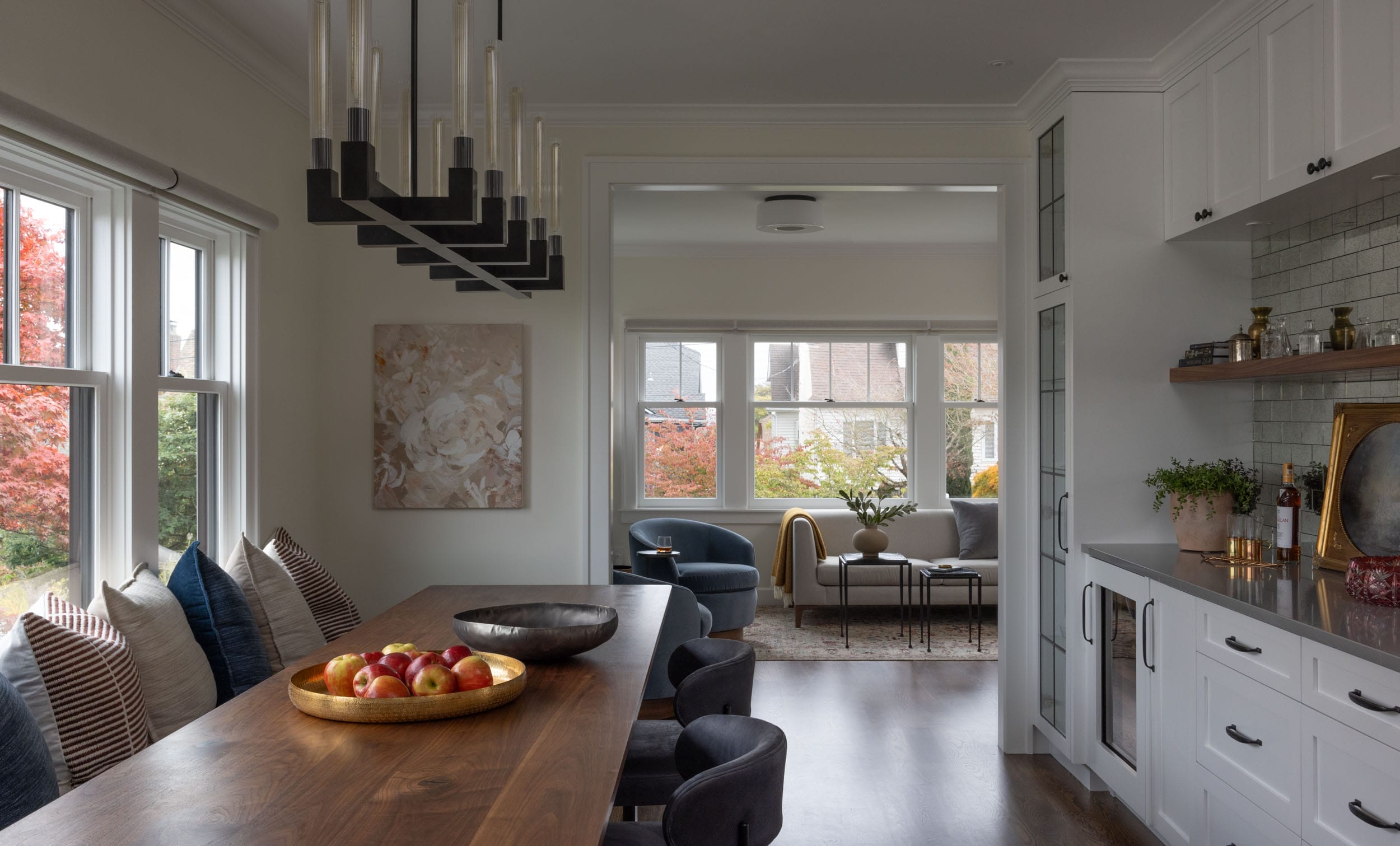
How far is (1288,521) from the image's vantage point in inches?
117

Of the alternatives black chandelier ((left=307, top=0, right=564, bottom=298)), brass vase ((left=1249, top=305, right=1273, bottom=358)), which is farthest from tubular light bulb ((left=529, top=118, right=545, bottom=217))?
brass vase ((left=1249, top=305, right=1273, bottom=358))

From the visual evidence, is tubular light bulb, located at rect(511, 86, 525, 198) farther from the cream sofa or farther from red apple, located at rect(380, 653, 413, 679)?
the cream sofa

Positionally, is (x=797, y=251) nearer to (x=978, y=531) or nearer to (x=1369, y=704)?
(x=978, y=531)

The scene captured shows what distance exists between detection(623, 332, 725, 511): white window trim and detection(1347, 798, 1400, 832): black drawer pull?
555 cm

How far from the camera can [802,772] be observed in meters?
3.79

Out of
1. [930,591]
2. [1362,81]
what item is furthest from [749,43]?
[930,591]

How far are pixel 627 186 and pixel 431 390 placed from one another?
47.0 inches

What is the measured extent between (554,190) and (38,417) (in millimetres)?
1466

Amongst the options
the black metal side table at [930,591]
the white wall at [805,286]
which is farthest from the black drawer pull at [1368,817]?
the white wall at [805,286]

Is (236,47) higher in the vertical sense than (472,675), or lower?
higher

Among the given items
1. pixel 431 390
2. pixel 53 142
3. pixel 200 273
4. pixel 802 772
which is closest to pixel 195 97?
pixel 200 273

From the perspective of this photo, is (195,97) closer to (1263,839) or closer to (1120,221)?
(1120,221)

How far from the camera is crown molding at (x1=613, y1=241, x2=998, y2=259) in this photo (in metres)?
7.36

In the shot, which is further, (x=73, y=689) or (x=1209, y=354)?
(x=1209, y=354)
